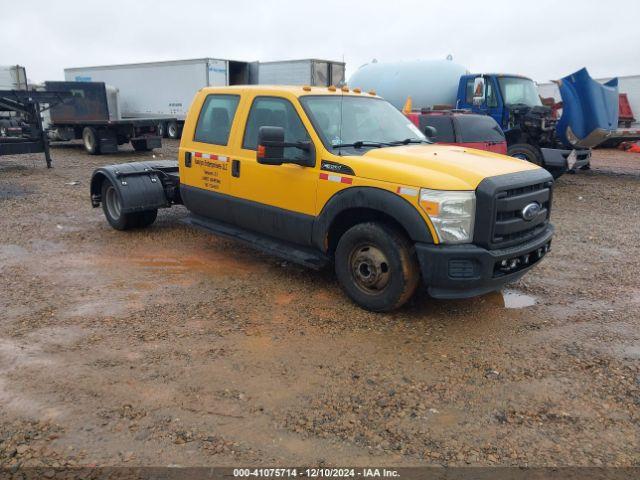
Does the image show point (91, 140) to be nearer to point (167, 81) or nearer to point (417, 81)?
point (167, 81)

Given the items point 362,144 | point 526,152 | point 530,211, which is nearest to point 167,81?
point 526,152

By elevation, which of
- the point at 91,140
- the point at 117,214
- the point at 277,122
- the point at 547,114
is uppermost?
the point at 547,114

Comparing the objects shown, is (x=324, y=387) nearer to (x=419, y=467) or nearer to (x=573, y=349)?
(x=419, y=467)

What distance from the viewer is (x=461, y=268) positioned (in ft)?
14.1

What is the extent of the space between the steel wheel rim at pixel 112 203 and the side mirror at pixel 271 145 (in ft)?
11.6

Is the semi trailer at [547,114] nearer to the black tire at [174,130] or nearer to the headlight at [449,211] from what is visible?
the headlight at [449,211]

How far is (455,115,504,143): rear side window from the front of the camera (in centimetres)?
1006

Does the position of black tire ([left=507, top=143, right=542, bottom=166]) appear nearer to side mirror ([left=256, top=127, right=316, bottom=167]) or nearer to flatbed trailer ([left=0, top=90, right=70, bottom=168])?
side mirror ([left=256, top=127, right=316, bottom=167])

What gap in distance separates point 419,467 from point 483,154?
132 inches

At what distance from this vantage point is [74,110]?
58.4ft

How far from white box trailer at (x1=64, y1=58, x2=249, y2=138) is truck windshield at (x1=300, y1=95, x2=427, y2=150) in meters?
16.1

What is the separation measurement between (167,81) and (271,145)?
1929 centimetres

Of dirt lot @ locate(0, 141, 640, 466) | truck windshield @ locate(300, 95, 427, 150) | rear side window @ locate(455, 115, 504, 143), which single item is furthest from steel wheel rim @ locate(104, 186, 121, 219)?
rear side window @ locate(455, 115, 504, 143)

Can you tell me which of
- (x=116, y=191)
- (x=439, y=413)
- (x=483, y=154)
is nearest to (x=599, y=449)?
(x=439, y=413)
